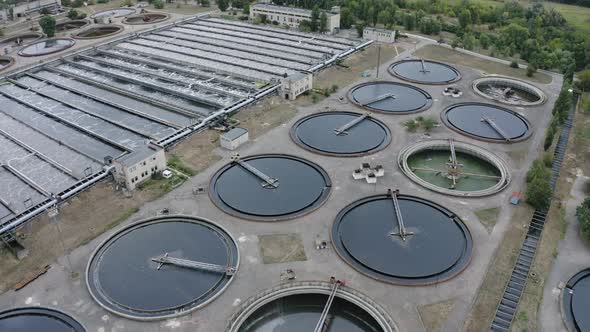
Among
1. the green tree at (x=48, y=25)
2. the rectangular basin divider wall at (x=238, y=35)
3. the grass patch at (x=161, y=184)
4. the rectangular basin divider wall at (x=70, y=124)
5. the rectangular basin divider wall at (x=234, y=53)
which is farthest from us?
the green tree at (x=48, y=25)

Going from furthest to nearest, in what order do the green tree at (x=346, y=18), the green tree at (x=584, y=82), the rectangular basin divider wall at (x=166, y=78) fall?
the green tree at (x=346, y=18) → the green tree at (x=584, y=82) → the rectangular basin divider wall at (x=166, y=78)

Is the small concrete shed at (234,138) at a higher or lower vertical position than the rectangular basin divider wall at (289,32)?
lower

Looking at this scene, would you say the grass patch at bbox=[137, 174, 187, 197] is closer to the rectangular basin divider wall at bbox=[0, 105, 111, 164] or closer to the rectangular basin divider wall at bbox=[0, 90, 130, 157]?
the rectangular basin divider wall at bbox=[0, 105, 111, 164]

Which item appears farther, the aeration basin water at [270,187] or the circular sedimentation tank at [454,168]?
the circular sedimentation tank at [454,168]

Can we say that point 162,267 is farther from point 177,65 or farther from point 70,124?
point 177,65

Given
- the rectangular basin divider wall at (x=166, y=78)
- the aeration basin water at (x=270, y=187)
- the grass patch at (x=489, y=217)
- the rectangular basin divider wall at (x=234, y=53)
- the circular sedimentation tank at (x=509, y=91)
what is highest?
the rectangular basin divider wall at (x=234, y=53)

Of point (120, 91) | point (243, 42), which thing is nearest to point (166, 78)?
point (120, 91)

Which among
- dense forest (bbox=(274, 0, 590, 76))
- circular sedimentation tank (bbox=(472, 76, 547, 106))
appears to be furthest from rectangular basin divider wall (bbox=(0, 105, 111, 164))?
dense forest (bbox=(274, 0, 590, 76))

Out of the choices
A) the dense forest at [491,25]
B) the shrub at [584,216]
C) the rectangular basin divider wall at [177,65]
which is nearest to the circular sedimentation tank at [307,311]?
the shrub at [584,216]

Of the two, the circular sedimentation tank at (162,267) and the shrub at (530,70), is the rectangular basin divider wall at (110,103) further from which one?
the shrub at (530,70)
